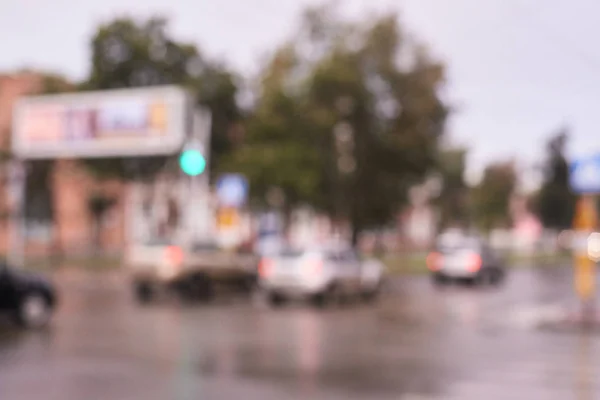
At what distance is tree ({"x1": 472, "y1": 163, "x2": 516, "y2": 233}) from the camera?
59375 mm

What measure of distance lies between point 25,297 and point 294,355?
6159 millimetres

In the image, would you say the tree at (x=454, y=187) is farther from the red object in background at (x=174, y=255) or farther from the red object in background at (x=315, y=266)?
the red object in background at (x=315, y=266)

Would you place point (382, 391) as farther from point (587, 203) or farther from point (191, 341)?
point (587, 203)

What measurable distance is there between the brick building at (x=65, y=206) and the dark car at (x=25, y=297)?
31.0 metres

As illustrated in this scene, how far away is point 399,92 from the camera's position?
1599 inches

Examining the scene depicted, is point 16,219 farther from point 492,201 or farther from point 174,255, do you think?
point 492,201

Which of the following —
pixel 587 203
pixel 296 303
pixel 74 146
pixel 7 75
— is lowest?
pixel 296 303

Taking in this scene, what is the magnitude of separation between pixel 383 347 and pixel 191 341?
310 centimetres

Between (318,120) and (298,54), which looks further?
(298,54)

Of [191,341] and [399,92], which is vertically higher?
[399,92]

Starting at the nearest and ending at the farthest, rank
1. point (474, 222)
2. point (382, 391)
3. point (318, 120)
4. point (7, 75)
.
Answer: point (382, 391) < point (318, 120) < point (7, 75) < point (474, 222)

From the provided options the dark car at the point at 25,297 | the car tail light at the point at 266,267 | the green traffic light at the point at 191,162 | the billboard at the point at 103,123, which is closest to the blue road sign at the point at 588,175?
the car tail light at the point at 266,267

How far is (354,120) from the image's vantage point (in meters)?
39.6

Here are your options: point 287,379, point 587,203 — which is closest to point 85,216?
point 587,203
